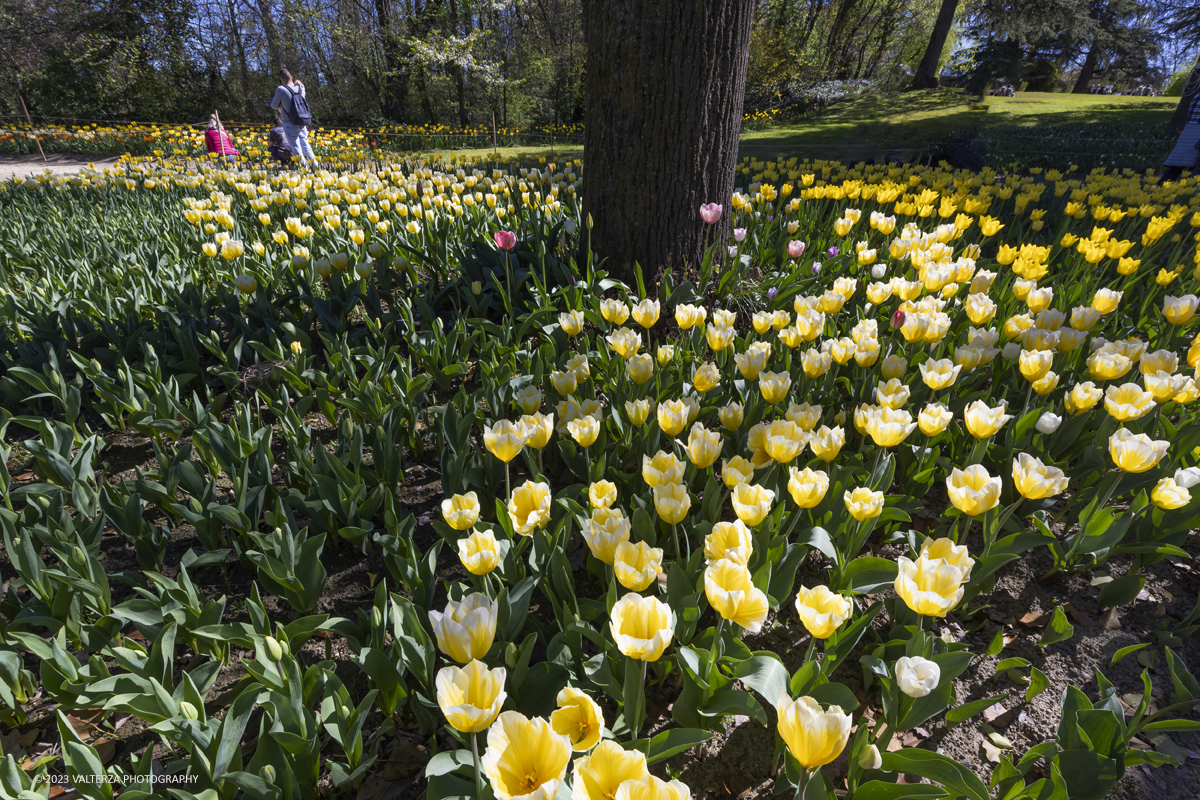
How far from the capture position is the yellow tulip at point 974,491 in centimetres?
135

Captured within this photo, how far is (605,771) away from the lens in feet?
2.75

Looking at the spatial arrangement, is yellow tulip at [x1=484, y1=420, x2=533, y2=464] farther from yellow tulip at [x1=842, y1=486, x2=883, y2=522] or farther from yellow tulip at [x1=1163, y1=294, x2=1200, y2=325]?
yellow tulip at [x1=1163, y1=294, x2=1200, y2=325]

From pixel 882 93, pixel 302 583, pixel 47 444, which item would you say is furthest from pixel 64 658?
pixel 882 93

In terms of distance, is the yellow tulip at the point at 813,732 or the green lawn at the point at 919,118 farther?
the green lawn at the point at 919,118

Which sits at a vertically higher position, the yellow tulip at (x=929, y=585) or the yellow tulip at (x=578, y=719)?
the yellow tulip at (x=929, y=585)

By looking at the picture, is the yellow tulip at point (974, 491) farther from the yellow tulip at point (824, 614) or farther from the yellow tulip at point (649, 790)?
the yellow tulip at point (649, 790)

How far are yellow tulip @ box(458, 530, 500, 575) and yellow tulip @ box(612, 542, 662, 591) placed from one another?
0.90 ft

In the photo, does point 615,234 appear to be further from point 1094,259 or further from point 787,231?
point 1094,259

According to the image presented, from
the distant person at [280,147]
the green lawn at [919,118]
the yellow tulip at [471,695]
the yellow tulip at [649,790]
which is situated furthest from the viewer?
the green lawn at [919,118]

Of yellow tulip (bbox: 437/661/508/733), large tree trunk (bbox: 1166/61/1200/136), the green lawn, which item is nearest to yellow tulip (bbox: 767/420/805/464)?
yellow tulip (bbox: 437/661/508/733)

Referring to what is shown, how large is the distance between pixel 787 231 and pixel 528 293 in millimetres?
2030

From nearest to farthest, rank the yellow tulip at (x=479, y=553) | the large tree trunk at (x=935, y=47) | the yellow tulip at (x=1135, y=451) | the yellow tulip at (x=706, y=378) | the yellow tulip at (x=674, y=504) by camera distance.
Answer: the yellow tulip at (x=479, y=553), the yellow tulip at (x=674, y=504), the yellow tulip at (x=1135, y=451), the yellow tulip at (x=706, y=378), the large tree trunk at (x=935, y=47)

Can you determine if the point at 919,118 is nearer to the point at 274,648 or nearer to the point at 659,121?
the point at 659,121

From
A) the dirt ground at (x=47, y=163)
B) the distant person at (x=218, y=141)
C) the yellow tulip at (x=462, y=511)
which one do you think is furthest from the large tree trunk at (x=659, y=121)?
the dirt ground at (x=47, y=163)
